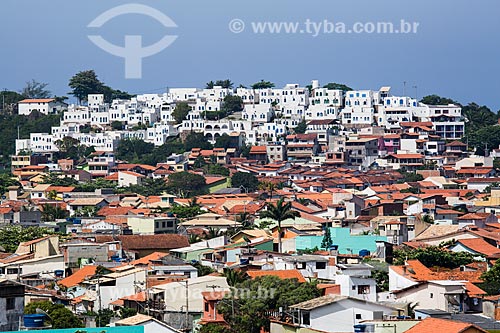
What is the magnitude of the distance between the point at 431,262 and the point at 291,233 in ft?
33.4

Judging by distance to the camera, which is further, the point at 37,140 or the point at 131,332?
the point at 37,140

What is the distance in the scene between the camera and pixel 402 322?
1817 centimetres

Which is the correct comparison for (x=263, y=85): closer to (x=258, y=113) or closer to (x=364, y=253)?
(x=258, y=113)

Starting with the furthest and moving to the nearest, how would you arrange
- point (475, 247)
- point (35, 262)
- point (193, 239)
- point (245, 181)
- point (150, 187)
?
point (245, 181) → point (150, 187) → point (193, 239) → point (475, 247) → point (35, 262)

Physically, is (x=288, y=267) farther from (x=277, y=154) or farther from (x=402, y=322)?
(x=277, y=154)

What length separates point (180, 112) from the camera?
9181 centimetres

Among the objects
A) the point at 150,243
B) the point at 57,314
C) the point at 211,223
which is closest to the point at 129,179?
the point at 211,223

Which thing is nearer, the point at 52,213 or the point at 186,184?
the point at 52,213

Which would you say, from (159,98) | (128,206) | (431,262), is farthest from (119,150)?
(431,262)

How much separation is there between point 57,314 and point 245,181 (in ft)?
165

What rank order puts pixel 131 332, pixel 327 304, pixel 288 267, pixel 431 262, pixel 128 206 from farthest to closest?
pixel 128 206, pixel 431 262, pixel 288 267, pixel 327 304, pixel 131 332

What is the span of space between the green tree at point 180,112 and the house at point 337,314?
71654 millimetres

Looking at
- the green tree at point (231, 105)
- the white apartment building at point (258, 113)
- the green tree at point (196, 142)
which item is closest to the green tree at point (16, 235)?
the green tree at point (196, 142)

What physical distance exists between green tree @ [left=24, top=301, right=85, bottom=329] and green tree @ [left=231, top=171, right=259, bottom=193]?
48.6 metres
